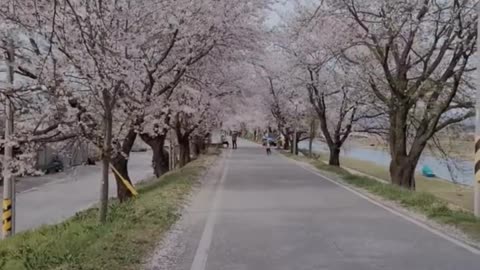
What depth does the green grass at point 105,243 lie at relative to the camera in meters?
7.46

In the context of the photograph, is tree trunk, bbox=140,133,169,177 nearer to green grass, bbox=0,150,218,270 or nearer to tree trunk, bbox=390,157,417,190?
tree trunk, bbox=390,157,417,190

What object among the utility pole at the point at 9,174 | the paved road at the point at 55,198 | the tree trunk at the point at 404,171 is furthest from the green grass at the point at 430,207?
the paved road at the point at 55,198

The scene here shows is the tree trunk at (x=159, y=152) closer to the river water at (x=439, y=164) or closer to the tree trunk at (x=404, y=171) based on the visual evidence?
the tree trunk at (x=404, y=171)

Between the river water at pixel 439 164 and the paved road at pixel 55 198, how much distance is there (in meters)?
16.5

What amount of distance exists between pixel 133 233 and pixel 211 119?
29.8m

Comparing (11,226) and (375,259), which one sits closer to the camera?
(375,259)

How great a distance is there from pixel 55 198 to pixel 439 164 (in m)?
20.2

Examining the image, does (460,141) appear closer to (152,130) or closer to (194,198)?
(152,130)

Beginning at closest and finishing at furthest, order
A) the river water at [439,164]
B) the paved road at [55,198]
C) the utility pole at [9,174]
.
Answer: the utility pole at [9,174] → the paved road at [55,198] → the river water at [439,164]

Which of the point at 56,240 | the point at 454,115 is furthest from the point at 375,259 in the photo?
the point at 454,115

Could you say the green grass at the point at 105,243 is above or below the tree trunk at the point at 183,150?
below

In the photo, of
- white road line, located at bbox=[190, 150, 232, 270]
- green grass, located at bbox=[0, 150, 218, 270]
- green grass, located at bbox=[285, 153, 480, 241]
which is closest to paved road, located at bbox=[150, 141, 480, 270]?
white road line, located at bbox=[190, 150, 232, 270]

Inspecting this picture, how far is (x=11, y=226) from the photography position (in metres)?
14.6

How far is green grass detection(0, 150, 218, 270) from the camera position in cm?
746
